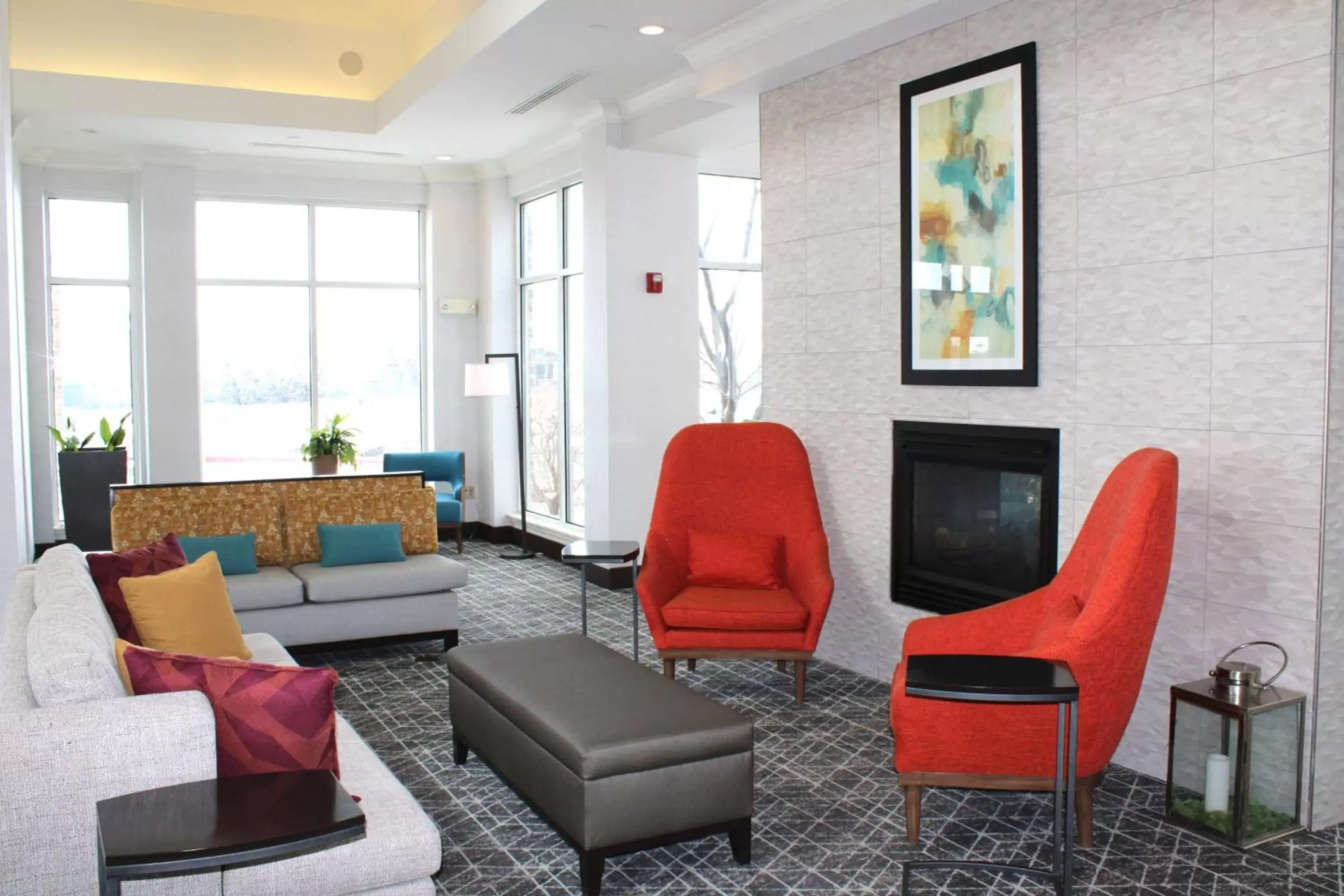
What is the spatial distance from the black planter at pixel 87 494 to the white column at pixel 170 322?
1.46 ft

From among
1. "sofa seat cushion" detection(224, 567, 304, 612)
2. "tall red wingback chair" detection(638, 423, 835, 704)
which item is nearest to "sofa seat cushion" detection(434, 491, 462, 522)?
"sofa seat cushion" detection(224, 567, 304, 612)

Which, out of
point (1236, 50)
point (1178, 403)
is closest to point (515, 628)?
point (1178, 403)

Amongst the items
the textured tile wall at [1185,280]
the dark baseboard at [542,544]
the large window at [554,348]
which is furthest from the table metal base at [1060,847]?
the large window at [554,348]

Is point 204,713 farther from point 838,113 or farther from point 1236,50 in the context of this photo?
point 838,113

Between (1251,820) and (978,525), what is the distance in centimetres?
154

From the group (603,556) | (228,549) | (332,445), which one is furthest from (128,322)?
(603,556)

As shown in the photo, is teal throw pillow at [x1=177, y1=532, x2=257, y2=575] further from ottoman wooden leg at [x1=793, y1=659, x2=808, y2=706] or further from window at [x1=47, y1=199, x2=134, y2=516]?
window at [x1=47, y1=199, x2=134, y2=516]

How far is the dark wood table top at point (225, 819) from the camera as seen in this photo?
1720 mm

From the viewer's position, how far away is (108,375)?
8695 mm

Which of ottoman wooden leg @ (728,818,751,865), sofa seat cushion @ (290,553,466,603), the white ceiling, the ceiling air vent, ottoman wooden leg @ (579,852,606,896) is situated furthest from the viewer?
the ceiling air vent

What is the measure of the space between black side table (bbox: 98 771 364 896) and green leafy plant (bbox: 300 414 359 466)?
7077mm

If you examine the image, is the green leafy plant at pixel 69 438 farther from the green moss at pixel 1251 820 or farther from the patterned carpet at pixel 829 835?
the green moss at pixel 1251 820

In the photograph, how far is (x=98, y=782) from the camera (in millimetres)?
2193

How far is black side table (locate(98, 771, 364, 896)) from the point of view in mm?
1710
